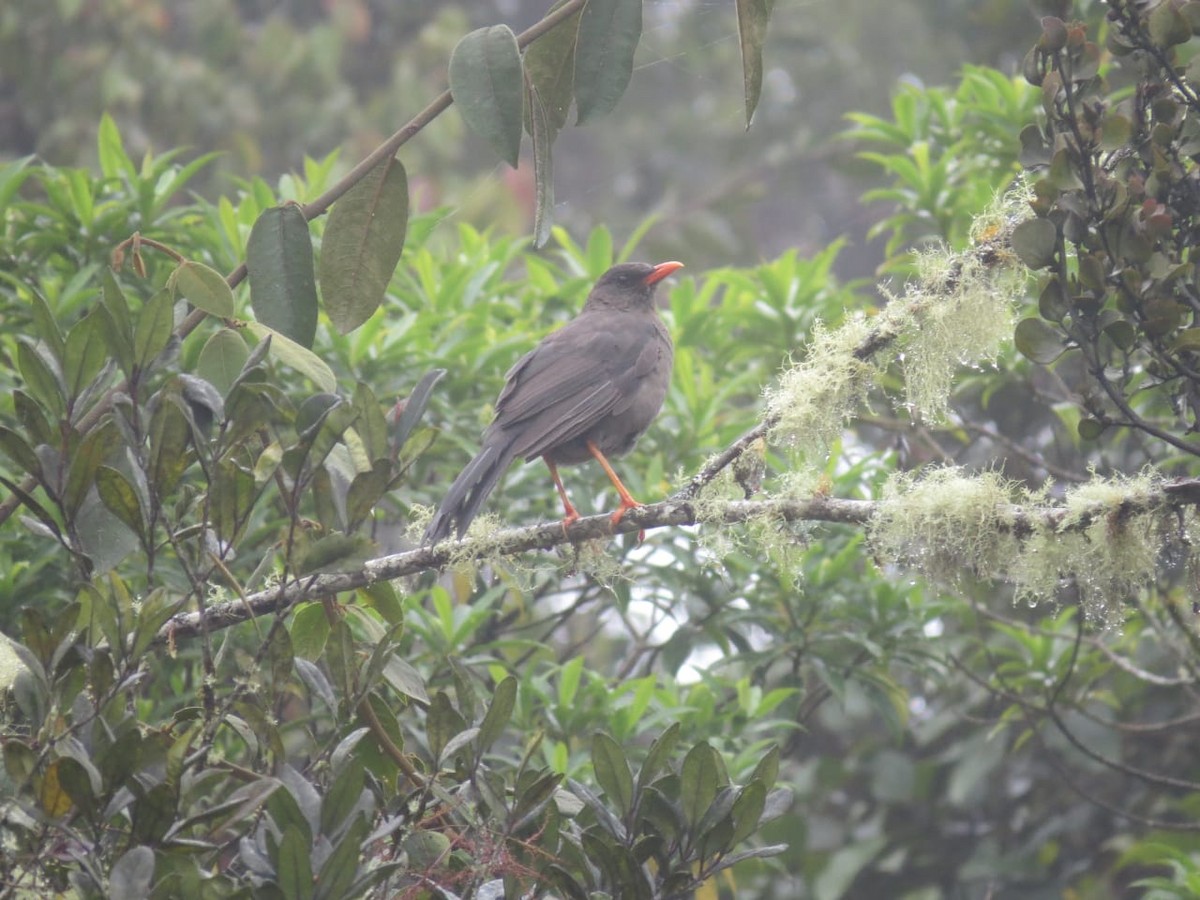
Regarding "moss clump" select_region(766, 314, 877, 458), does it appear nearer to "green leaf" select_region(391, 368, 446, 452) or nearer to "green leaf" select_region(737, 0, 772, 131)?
"green leaf" select_region(737, 0, 772, 131)

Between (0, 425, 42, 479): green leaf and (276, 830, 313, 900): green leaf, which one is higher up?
(0, 425, 42, 479): green leaf

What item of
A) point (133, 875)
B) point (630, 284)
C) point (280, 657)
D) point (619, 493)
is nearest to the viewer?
point (133, 875)

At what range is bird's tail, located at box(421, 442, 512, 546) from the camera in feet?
11.8

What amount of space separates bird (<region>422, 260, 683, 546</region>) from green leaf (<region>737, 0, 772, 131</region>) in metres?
1.65

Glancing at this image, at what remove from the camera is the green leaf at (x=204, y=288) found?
2.74m

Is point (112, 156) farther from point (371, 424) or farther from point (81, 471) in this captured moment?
point (371, 424)

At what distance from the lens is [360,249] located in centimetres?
297

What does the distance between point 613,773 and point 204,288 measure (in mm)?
1370

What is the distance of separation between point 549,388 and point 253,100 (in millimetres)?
6907

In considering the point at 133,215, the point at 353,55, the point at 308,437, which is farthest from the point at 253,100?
the point at 308,437

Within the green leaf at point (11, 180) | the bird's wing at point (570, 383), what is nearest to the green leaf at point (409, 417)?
the bird's wing at point (570, 383)

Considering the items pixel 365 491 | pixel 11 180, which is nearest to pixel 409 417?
pixel 365 491

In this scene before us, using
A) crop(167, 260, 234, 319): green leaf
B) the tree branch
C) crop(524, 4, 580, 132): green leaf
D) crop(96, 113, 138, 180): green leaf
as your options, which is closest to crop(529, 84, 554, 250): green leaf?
crop(524, 4, 580, 132): green leaf

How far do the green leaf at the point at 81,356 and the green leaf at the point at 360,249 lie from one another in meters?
0.58
